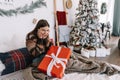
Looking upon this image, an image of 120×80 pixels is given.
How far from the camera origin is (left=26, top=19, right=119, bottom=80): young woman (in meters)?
1.83

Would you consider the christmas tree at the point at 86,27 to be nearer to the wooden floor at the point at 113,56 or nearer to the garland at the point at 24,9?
the wooden floor at the point at 113,56

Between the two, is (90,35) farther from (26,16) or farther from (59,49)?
(59,49)

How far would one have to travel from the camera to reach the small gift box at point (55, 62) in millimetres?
1757

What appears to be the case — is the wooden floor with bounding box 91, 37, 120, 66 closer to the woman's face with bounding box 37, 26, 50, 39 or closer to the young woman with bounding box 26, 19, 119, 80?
the young woman with bounding box 26, 19, 119, 80

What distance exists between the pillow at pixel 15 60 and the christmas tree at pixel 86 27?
161 cm

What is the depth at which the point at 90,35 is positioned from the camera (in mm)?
3613

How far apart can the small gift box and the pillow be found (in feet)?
0.97

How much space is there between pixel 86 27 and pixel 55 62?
6.44 feet

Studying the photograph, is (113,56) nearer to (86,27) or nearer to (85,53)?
(85,53)

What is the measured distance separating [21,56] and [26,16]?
86 centimetres

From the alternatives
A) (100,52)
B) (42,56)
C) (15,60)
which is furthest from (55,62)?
(100,52)

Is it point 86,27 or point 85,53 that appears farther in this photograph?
point 86,27

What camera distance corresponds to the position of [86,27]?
3.63 m

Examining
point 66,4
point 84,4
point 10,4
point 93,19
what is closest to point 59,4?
point 66,4
